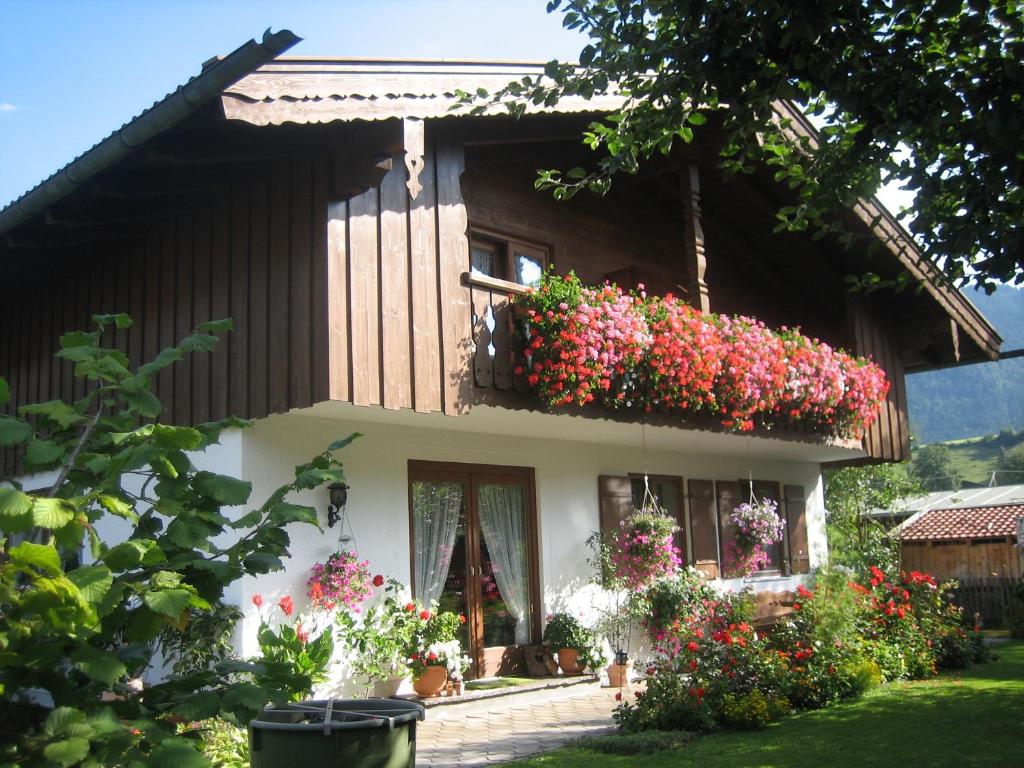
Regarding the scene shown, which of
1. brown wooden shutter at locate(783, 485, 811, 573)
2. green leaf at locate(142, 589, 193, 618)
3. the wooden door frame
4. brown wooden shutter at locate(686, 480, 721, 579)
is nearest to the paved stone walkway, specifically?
the wooden door frame

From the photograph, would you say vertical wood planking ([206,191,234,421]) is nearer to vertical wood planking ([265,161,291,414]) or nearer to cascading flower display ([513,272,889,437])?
vertical wood planking ([265,161,291,414])

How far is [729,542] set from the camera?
13469 millimetres

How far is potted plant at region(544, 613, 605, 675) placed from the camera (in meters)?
10.4

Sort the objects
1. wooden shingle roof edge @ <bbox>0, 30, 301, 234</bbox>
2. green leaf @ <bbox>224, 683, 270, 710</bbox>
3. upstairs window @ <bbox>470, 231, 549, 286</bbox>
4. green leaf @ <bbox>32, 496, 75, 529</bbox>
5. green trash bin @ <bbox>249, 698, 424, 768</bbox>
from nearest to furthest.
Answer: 1. green leaf @ <bbox>32, 496, 75, 529</bbox>
2. green leaf @ <bbox>224, 683, 270, 710</bbox>
3. green trash bin @ <bbox>249, 698, 424, 768</bbox>
4. wooden shingle roof edge @ <bbox>0, 30, 301, 234</bbox>
5. upstairs window @ <bbox>470, 231, 549, 286</bbox>

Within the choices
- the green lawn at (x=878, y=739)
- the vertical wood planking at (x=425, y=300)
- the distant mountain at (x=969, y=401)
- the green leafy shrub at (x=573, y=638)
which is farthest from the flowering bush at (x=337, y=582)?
the distant mountain at (x=969, y=401)

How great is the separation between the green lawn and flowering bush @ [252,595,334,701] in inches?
67.8

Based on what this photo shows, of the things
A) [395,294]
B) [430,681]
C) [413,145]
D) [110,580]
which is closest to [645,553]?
[430,681]

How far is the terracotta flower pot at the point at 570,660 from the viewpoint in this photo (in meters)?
10.4

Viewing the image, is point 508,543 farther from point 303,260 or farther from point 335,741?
point 335,741

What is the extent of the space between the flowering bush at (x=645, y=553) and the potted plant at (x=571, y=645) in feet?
2.68

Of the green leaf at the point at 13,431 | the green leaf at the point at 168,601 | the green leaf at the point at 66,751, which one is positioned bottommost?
the green leaf at the point at 66,751

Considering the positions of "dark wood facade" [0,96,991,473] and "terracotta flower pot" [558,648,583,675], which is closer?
"dark wood facade" [0,96,991,473]

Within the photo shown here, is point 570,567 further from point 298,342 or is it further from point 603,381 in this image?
point 298,342

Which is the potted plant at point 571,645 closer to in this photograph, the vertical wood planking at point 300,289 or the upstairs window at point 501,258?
the upstairs window at point 501,258
